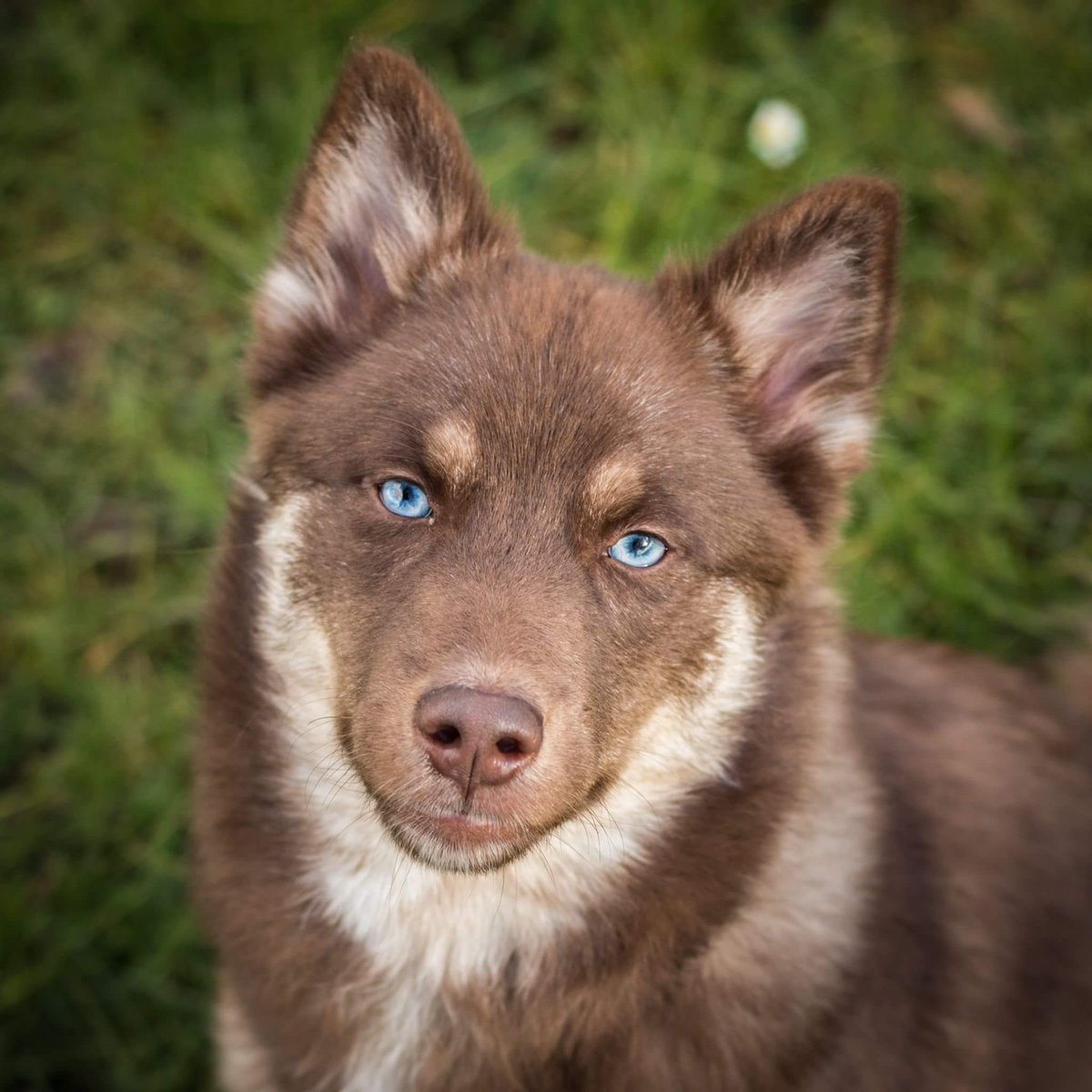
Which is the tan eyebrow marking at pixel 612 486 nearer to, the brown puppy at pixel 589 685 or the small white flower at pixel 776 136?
the brown puppy at pixel 589 685

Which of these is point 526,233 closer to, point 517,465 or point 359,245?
point 359,245

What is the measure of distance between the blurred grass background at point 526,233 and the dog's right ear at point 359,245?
188cm

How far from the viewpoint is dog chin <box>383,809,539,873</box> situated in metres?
2.38

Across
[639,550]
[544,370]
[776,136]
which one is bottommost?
[639,550]

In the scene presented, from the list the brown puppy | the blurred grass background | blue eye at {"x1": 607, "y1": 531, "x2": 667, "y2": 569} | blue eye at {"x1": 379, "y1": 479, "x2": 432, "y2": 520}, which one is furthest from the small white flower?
blue eye at {"x1": 379, "y1": 479, "x2": 432, "y2": 520}

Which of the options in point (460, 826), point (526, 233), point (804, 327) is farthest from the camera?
point (526, 233)

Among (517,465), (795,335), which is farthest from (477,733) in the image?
(795,335)

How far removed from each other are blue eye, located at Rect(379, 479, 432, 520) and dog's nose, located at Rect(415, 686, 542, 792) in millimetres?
464

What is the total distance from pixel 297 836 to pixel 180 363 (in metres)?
2.65

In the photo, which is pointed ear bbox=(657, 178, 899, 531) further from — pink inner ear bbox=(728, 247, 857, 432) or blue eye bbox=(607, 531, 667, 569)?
blue eye bbox=(607, 531, 667, 569)

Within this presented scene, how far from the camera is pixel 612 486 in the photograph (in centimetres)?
250

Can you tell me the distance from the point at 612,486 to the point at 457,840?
2.45 feet

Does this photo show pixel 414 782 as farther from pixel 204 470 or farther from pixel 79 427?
pixel 79 427

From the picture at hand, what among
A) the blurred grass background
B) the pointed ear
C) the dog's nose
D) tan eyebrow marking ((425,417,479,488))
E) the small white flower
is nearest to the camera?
the dog's nose
